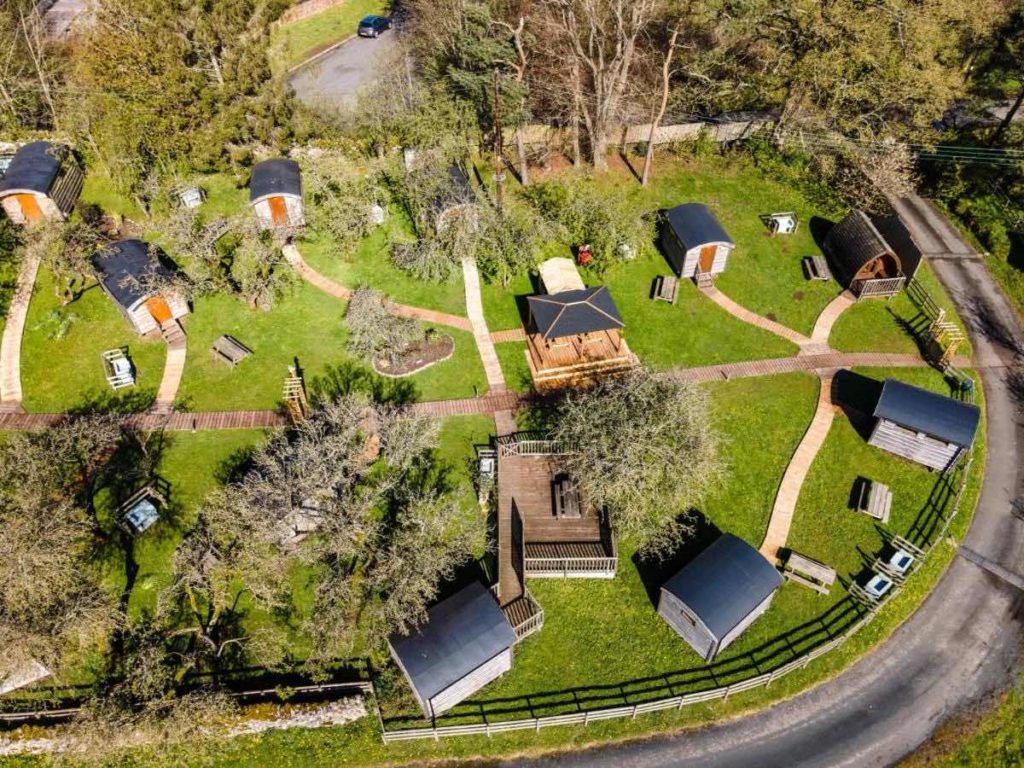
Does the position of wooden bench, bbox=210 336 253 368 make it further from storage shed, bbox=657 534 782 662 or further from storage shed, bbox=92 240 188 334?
storage shed, bbox=657 534 782 662

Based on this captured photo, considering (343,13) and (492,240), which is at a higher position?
(343,13)

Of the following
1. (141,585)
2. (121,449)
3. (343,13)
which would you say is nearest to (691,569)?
(141,585)

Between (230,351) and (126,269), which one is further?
(126,269)

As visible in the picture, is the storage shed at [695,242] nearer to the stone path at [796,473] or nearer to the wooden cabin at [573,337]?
the wooden cabin at [573,337]

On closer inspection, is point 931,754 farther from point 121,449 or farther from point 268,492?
point 121,449

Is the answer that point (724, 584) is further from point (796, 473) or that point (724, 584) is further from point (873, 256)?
point (873, 256)

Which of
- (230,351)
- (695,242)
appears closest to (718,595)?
(695,242)

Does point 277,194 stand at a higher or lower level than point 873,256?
higher
